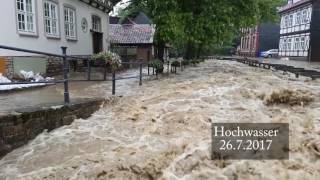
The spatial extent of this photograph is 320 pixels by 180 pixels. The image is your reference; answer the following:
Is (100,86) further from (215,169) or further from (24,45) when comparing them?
(215,169)

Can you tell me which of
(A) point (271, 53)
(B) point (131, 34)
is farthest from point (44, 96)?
(A) point (271, 53)

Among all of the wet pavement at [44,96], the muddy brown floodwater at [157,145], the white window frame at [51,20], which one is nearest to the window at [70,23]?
the white window frame at [51,20]

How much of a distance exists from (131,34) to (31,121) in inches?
1156

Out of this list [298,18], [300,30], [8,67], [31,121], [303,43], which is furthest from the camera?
[298,18]

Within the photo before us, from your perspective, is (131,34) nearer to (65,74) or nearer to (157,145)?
(65,74)

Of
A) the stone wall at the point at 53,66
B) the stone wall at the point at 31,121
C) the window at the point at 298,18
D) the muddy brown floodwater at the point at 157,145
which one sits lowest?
the muddy brown floodwater at the point at 157,145

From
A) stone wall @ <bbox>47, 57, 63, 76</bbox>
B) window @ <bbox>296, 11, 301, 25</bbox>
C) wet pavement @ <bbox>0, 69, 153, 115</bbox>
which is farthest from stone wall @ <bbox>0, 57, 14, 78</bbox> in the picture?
window @ <bbox>296, 11, 301, 25</bbox>

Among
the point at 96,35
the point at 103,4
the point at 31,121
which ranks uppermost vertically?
the point at 103,4

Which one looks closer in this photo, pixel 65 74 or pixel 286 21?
pixel 65 74

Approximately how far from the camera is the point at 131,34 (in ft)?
119

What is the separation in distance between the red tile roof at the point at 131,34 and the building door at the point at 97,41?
373 inches

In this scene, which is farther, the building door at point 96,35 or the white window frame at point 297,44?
the white window frame at point 297,44

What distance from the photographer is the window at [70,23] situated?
18781 millimetres

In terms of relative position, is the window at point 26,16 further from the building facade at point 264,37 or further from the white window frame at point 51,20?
the building facade at point 264,37
